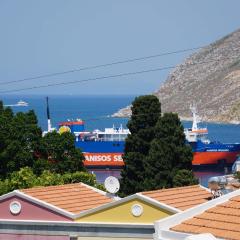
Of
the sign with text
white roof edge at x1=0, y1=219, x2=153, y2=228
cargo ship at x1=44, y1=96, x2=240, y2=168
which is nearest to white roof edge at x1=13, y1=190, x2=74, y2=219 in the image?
white roof edge at x1=0, y1=219, x2=153, y2=228

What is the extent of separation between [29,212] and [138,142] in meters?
18.1

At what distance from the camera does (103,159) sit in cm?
11044

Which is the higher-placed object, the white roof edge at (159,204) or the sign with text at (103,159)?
the white roof edge at (159,204)

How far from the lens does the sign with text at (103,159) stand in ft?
355

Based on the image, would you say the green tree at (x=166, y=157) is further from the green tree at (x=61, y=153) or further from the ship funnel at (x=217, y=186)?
the ship funnel at (x=217, y=186)

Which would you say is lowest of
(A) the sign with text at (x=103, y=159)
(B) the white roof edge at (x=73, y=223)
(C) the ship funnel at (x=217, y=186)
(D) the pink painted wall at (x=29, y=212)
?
(A) the sign with text at (x=103, y=159)

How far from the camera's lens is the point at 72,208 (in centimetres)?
2128

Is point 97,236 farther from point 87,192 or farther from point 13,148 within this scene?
point 13,148

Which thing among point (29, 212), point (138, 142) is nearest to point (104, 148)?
point (138, 142)

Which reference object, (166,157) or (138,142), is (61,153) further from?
(166,157)

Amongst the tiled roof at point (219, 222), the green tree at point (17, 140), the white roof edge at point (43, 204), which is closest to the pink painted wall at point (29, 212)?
the white roof edge at point (43, 204)

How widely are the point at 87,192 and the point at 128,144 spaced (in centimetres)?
1553

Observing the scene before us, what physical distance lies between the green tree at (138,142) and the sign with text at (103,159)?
6603cm

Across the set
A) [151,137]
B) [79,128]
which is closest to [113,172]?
[79,128]
